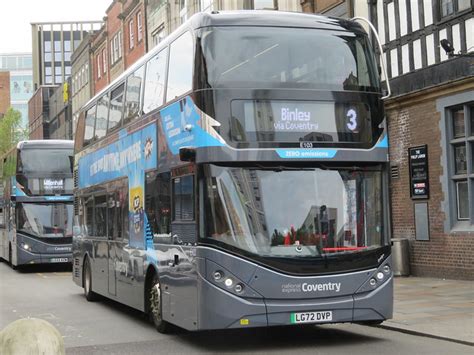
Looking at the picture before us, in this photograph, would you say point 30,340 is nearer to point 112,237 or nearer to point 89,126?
point 112,237

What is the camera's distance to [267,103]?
9.30 meters

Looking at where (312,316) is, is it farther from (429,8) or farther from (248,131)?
(429,8)

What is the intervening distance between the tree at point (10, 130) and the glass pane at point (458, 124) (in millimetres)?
51074

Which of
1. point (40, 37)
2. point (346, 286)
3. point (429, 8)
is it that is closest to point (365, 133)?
point (346, 286)

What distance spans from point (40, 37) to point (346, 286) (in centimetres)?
11608

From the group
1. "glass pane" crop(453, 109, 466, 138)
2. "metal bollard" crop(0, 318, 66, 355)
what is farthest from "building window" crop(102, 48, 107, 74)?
"metal bollard" crop(0, 318, 66, 355)

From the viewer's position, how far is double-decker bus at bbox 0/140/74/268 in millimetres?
24672

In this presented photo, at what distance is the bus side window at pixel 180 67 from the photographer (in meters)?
9.70

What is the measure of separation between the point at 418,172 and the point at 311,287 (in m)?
9.89

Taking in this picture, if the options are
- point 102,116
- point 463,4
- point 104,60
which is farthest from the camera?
point 104,60

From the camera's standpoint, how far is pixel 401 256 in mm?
18484

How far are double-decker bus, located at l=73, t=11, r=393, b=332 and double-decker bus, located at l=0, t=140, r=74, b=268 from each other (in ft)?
49.6

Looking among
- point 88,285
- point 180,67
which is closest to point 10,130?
point 88,285

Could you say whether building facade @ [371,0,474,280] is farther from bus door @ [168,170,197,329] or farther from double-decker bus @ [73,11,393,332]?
bus door @ [168,170,197,329]
